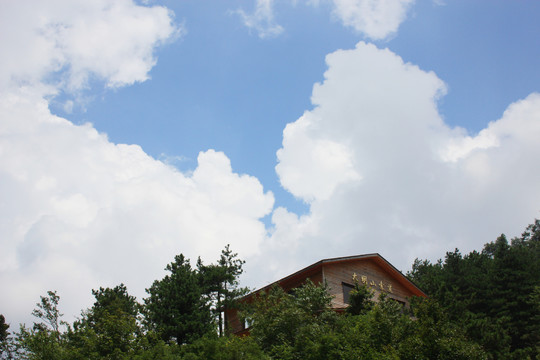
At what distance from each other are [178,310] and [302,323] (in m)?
11.5

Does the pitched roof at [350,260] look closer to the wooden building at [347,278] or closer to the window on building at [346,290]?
the wooden building at [347,278]

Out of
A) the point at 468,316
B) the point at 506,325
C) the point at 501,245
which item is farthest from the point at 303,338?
the point at 501,245

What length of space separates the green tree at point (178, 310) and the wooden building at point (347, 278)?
2.55 m

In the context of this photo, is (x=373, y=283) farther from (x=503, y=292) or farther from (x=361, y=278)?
(x=503, y=292)

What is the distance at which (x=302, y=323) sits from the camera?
66.4 feet

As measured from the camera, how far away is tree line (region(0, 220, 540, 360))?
51.9 ft

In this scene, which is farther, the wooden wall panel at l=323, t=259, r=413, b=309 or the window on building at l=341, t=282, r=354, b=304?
the window on building at l=341, t=282, r=354, b=304

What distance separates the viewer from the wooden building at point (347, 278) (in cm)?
2942

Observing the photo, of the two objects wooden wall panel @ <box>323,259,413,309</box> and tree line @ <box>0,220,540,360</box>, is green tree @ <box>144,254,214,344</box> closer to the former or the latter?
tree line @ <box>0,220,540,360</box>

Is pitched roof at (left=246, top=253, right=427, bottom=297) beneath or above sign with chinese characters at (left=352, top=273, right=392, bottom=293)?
above

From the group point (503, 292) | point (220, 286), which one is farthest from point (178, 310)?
point (503, 292)

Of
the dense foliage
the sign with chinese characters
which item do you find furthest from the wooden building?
the dense foliage

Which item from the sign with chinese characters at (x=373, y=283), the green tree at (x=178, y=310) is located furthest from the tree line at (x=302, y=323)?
the sign with chinese characters at (x=373, y=283)

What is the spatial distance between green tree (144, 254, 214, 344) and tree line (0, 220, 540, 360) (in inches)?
2.7
